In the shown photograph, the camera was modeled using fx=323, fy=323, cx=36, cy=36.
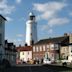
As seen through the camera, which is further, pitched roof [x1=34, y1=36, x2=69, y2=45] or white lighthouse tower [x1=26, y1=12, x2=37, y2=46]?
white lighthouse tower [x1=26, y1=12, x2=37, y2=46]

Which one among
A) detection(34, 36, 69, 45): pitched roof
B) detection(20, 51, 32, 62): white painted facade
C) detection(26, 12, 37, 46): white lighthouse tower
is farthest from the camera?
detection(26, 12, 37, 46): white lighthouse tower

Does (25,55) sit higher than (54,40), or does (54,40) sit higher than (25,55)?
(54,40)

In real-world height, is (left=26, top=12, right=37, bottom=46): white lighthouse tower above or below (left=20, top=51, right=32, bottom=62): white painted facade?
above

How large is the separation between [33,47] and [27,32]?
2152cm

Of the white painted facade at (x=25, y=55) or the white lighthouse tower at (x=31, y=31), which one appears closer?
the white painted facade at (x=25, y=55)

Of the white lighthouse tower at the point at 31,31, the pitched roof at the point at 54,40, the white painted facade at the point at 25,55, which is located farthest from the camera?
the white lighthouse tower at the point at 31,31

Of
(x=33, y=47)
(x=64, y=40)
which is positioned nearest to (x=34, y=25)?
(x=33, y=47)

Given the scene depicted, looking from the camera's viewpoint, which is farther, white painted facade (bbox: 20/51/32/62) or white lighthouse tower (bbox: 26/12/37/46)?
white lighthouse tower (bbox: 26/12/37/46)

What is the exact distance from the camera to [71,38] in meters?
116

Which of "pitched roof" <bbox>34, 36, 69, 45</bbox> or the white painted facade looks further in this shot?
the white painted facade

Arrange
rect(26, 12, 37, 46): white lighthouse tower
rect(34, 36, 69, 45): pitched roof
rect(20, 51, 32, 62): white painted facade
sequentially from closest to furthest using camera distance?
1. rect(34, 36, 69, 45): pitched roof
2. rect(20, 51, 32, 62): white painted facade
3. rect(26, 12, 37, 46): white lighthouse tower

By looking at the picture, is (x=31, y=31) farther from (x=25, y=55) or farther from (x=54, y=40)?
(x=54, y=40)

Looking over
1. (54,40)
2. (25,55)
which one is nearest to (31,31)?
(25,55)

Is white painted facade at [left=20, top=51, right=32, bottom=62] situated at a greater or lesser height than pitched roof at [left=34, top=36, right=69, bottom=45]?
lesser
